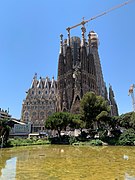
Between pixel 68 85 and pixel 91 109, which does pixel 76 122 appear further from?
pixel 68 85

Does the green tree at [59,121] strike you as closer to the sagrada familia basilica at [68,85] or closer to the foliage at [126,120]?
the foliage at [126,120]

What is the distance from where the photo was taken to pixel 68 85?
7725 cm

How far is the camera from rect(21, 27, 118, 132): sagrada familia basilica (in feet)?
243

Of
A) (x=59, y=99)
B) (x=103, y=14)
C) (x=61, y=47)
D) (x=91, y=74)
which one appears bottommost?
(x=59, y=99)

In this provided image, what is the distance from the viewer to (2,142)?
35250 mm

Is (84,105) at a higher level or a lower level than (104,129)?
higher

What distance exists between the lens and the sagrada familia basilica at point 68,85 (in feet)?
243

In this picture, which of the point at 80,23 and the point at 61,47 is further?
the point at 80,23

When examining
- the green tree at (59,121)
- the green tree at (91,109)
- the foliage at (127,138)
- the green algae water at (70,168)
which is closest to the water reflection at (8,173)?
the green algae water at (70,168)

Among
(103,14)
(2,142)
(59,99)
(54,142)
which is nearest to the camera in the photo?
(2,142)

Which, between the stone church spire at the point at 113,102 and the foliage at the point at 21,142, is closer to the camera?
the foliage at the point at 21,142

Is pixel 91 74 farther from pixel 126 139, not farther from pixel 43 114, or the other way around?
pixel 126 139

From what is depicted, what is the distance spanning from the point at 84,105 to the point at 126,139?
12422mm

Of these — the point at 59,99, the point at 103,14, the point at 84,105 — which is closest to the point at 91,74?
the point at 59,99
